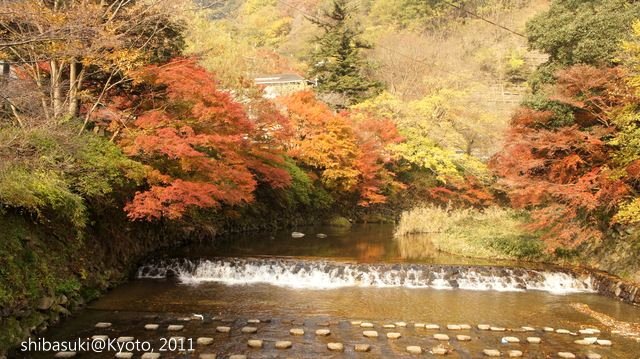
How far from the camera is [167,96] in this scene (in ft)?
41.4

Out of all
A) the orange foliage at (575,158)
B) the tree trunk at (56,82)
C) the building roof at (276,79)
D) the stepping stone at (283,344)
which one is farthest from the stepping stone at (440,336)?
the building roof at (276,79)

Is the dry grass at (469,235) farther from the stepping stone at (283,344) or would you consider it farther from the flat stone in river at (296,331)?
the stepping stone at (283,344)

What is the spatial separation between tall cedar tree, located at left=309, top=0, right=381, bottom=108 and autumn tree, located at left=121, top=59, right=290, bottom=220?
19316 millimetres

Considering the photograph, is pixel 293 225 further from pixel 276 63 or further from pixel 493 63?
pixel 493 63

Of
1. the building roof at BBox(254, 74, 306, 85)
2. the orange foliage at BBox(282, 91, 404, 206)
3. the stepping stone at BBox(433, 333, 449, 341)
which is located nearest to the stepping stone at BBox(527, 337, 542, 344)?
the stepping stone at BBox(433, 333, 449, 341)

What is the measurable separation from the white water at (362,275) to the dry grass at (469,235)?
260 centimetres

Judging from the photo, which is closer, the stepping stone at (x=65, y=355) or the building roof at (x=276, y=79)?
the stepping stone at (x=65, y=355)

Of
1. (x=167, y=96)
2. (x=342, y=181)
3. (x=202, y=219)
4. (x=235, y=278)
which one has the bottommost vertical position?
(x=235, y=278)

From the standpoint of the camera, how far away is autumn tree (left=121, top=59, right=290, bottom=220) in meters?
11.2

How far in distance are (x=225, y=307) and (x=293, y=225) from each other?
538 inches

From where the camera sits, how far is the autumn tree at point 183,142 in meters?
11.2

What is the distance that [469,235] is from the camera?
18.0 meters

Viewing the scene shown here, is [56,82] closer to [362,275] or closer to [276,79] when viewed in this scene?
[362,275]

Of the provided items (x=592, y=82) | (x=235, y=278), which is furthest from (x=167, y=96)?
(x=592, y=82)
